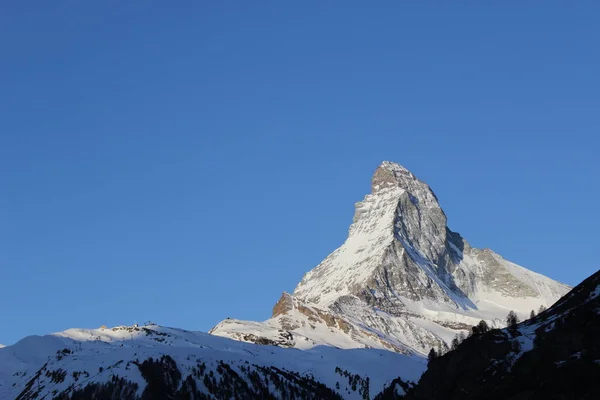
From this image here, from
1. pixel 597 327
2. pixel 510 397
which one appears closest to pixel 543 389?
pixel 510 397

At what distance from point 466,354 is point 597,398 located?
49.4 m

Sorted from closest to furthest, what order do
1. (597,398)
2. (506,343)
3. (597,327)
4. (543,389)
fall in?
(597,398) → (543,389) → (597,327) → (506,343)

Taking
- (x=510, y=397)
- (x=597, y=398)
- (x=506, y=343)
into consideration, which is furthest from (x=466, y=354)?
(x=597, y=398)

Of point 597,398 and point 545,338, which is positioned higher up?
point 545,338

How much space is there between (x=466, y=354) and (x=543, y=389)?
33.5 meters

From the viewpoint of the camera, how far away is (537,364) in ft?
588

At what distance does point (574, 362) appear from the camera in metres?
170

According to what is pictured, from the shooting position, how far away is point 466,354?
199 metres

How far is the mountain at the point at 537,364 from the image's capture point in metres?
164

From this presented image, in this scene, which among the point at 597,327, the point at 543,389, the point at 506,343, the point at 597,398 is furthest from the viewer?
the point at 506,343

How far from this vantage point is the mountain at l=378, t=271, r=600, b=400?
164m

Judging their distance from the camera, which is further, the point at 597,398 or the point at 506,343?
the point at 506,343

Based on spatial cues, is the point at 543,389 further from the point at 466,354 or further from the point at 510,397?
the point at 466,354

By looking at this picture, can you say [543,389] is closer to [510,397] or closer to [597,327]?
[510,397]
